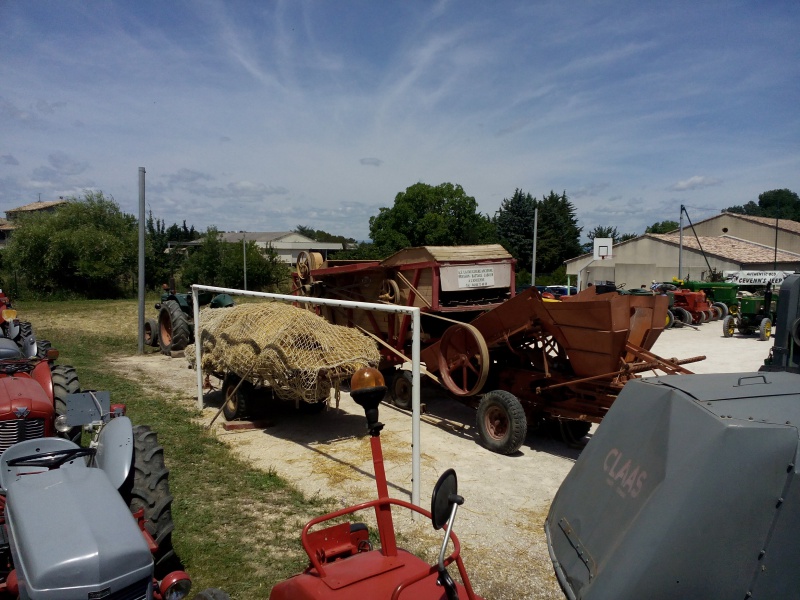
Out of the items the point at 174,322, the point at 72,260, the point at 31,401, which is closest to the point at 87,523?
the point at 31,401

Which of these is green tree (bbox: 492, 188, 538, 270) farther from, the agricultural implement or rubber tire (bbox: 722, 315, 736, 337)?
the agricultural implement

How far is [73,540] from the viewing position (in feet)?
9.27

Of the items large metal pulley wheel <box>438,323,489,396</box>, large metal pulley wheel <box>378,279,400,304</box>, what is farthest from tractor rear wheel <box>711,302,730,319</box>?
large metal pulley wheel <box>438,323,489,396</box>

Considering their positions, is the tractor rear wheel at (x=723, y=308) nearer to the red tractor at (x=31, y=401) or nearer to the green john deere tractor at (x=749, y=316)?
the green john deere tractor at (x=749, y=316)

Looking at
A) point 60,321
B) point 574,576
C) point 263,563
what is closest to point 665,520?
point 574,576

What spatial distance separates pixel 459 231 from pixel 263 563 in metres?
44.1

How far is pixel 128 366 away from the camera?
12953 millimetres

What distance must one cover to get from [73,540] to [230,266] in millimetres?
29139

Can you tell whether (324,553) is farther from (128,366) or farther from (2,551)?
(128,366)

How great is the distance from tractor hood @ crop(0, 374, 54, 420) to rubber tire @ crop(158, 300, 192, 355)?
8.49 metres

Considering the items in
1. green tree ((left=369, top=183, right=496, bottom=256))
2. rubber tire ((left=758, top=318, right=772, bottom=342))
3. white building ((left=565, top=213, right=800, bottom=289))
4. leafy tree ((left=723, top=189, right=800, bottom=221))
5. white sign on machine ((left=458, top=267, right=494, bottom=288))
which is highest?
leafy tree ((left=723, top=189, right=800, bottom=221))

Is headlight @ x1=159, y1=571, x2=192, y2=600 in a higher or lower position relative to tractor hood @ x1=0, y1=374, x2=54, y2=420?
lower

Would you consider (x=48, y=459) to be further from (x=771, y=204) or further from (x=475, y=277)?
(x=771, y=204)

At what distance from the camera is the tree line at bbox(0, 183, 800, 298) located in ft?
104
